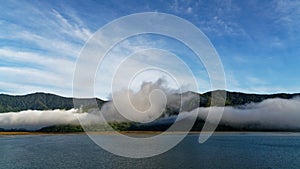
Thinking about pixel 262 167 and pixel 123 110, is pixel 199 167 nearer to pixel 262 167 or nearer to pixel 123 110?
pixel 262 167

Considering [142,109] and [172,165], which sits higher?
[142,109]

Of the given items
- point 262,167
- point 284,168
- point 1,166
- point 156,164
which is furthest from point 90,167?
point 284,168

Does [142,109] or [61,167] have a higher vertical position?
[142,109]

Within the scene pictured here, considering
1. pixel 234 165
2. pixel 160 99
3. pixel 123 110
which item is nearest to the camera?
pixel 123 110

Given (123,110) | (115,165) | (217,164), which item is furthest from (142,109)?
(217,164)

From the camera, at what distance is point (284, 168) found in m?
77.1

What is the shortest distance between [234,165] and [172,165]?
59.1 feet

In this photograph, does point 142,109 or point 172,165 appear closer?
point 142,109

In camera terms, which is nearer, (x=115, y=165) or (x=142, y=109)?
(x=142, y=109)

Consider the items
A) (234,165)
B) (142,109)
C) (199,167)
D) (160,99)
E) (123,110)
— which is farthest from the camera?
(234,165)

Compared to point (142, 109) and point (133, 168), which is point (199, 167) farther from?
point (142, 109)

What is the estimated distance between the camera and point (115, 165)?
78.2 m

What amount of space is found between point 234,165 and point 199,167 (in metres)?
12.1

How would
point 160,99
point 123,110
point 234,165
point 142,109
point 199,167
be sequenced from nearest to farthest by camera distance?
point 123,110, point 160,99, point 142,109, point 199,167, point 234,165
